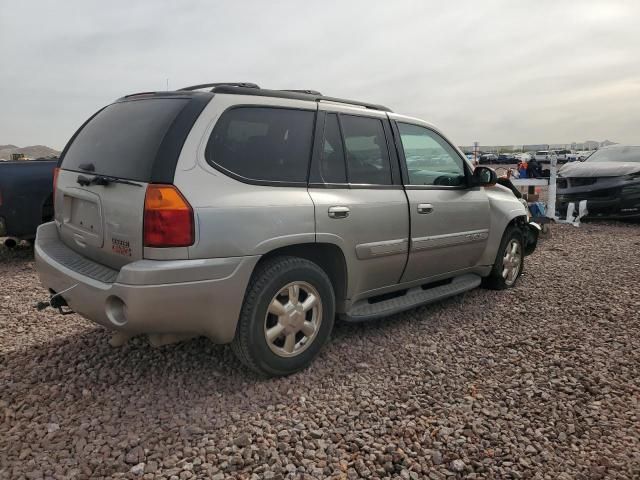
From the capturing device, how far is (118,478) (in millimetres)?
2281

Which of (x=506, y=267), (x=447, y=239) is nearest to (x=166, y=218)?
(x=447, y=239)

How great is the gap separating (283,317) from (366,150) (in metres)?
1.40

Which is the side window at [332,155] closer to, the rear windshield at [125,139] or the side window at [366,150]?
the side window at [366,150]

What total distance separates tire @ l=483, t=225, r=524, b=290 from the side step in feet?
1.09

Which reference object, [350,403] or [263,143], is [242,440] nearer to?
[350,403]

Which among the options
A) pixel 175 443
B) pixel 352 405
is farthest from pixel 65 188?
pixel 352 405

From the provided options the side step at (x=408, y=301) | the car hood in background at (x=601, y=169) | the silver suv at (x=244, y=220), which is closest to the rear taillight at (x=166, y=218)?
the silver suv at (x=244, y=220)

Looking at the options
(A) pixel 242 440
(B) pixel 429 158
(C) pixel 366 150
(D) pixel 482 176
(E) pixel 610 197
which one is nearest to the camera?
(A) pixel 242 440

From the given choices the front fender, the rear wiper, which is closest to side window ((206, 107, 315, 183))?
the rear wiper

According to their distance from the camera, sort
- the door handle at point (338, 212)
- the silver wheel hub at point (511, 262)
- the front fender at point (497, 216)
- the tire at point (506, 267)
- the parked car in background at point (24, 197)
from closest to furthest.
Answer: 1. the door handle at point (338, 212)
2. the front fender at point (497, 216)
3. the tire at point (506, 267)
4. the silver wheel hub at point (511, 262)
5. the parked car in background at point (24, 197)

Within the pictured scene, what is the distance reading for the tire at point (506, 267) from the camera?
500 centimetres

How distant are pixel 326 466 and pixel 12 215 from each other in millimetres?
5447

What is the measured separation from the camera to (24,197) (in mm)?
6188

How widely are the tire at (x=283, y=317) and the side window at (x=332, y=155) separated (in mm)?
616
